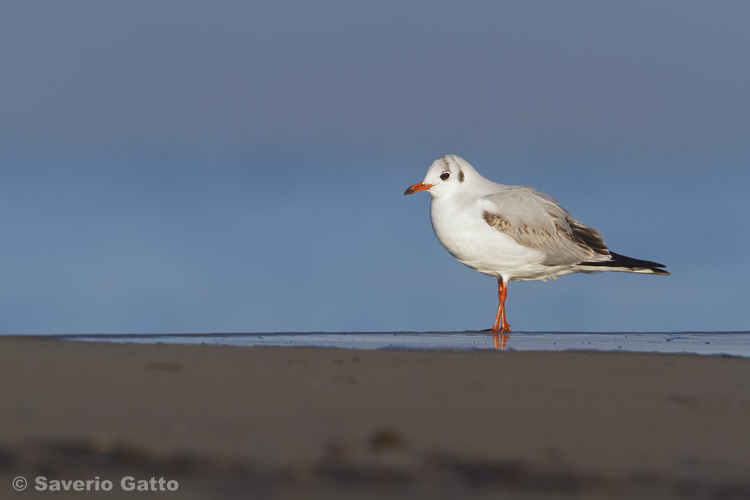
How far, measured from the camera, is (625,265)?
10047mm

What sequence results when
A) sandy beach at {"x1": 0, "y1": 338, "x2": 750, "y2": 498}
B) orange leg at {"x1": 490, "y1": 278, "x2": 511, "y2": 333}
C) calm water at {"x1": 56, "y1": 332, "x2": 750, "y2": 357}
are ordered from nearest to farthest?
sandy beach at {"x1": 0, "y1": 338, "x2": 750, "y2": 498}
calm water at {"x1": 56, "y1": 332, "x2": 750, "y2": 357}
orange leg at {"x1": 490, "y1": 278, "x2": 511, "y2": 333}

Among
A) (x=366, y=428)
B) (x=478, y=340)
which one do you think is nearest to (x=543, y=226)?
(x=478, y=340)

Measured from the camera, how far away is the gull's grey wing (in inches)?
367

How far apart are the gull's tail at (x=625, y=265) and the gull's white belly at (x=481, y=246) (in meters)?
0.72

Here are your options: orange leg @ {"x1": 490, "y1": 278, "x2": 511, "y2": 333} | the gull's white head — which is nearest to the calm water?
orange leg @ {"x1": 490, "y1": 278, "x2": 511, "y2": 333}

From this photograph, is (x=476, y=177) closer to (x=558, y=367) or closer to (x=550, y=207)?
(x=550, y=207)

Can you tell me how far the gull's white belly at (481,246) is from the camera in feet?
30.3

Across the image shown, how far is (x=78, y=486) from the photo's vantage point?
2.06 meters

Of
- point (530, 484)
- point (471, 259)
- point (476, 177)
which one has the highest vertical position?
point (476, 177)

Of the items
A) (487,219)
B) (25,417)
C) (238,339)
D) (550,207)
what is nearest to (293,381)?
(25,417)

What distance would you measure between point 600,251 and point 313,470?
330 inches

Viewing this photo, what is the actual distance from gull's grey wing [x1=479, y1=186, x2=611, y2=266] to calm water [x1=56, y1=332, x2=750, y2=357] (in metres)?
1.37

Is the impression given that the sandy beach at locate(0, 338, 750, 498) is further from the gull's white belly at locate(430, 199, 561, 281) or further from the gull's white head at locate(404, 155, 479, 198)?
the gull's white head at locate(404, 155, 479, 198)

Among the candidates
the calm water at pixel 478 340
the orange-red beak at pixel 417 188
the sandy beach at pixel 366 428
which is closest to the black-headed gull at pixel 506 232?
the orange-red beak at pixel 417 188
